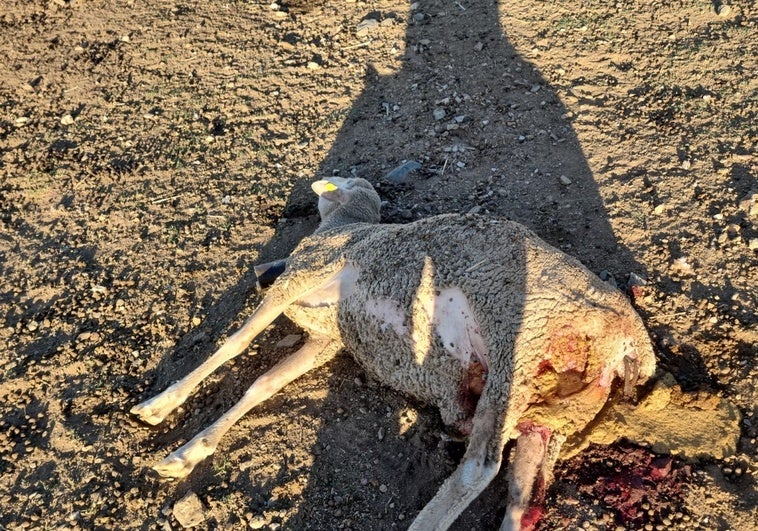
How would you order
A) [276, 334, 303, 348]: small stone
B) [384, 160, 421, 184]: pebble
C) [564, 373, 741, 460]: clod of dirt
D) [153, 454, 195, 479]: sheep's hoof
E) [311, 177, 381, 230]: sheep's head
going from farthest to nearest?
[384, 160, 421, 184]: pebble, [311, 177, 381, 230]: sheep's head, [276, 334, 303, 348]: small stone, [153, 454, 195, 479]: sheep's hoof, [564, 373, 741, 460]: clod of dirt

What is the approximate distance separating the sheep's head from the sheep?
585 millimetres

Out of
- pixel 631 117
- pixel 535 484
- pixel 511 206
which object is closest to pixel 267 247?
pixel 511 206

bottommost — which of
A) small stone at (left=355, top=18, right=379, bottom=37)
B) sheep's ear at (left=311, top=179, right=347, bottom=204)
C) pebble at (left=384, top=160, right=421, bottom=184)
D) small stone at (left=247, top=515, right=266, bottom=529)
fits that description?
small stone at (left=247, top=515, right=266, bottom=529)

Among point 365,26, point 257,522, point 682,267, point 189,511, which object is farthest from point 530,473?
point 365,26

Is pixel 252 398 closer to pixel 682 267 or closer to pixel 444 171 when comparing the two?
pixel 444 171

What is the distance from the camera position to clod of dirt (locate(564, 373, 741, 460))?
12.6ft


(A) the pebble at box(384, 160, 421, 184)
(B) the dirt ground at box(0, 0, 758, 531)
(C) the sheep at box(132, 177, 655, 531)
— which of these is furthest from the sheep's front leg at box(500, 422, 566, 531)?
(A) the pebble at box(384, 160, 421, 184)

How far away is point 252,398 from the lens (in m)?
4.39

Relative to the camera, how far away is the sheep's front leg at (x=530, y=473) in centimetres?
355

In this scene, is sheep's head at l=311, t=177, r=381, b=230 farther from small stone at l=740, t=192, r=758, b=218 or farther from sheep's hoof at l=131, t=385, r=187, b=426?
small stone at l=740, t=192, r=758, b=218

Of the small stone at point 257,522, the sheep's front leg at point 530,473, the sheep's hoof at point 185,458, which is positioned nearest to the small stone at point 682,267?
the sheep's front leg at point 530,473

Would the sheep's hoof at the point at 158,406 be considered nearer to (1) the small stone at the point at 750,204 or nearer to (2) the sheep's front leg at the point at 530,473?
(2) the sheep's front leg at the point at 530,473

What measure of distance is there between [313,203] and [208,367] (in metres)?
1.91

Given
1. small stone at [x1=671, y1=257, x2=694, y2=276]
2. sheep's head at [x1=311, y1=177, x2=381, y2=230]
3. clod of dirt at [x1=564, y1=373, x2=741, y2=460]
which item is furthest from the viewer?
sheep's head at [x1=311, y1=177, x2=381, y2=230]
